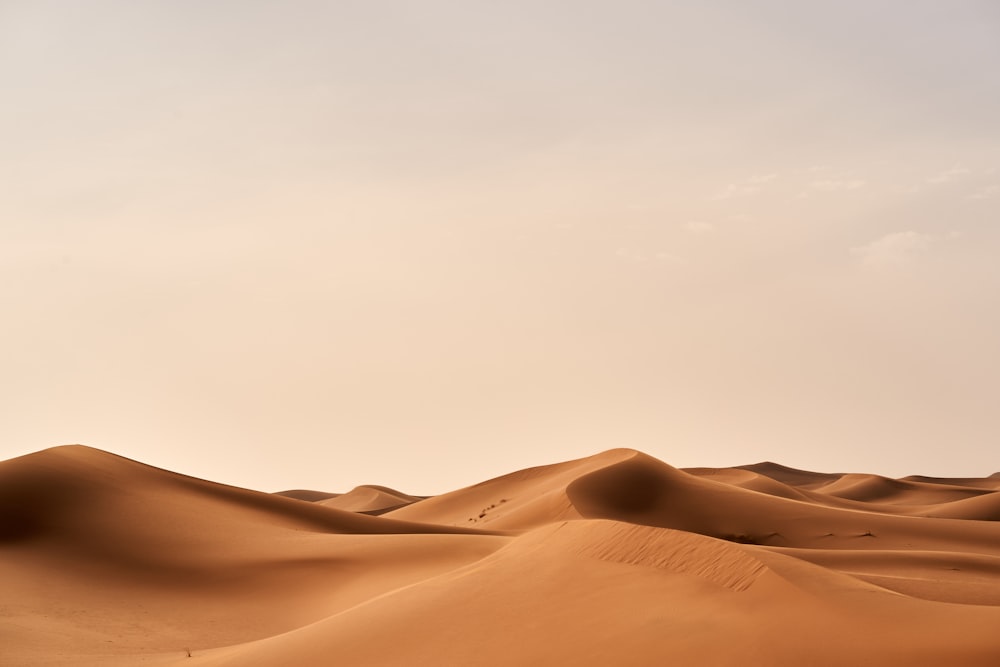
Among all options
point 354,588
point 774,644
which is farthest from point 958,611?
point 354,588

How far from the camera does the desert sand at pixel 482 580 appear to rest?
8.73 metres

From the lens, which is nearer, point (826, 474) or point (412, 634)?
point (412, 634)

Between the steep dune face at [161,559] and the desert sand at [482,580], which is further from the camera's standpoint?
the steep dune face at [161,559]

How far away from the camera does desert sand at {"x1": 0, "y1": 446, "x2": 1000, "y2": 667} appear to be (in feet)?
28.7

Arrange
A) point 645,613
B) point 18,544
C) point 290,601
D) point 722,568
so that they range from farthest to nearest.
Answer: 1. point 18,544
2. point 290,601
3. point 722,568
4. point 645,613

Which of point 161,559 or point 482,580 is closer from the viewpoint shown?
point 482,580

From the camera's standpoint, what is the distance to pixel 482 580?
38.9ft

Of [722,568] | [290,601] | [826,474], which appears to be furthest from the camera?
[826,474]

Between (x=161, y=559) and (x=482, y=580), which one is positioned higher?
(x=161, y=559)

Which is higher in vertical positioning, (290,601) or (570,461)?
(570,461)

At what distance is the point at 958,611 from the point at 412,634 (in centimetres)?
551

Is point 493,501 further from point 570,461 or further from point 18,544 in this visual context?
point 18,544

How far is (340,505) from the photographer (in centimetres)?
7338

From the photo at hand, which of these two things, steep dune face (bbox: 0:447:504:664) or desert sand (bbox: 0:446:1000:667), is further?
steep dune face (bbox: 0:447:504:664)
